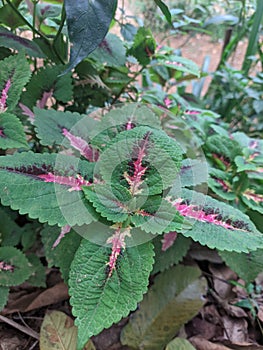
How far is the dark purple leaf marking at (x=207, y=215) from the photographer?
508 millimetres

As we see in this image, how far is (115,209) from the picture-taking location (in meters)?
0.47

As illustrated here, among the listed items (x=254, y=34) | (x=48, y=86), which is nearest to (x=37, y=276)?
(x=48, y=86)

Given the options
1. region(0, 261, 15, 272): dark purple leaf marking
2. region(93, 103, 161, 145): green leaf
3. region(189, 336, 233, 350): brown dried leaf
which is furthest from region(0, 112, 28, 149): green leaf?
region(189, 336, 233, 350): brown dried leaf

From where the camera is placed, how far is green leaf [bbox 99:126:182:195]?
0.48 metres

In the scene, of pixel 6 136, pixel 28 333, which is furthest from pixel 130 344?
pixel 6 136

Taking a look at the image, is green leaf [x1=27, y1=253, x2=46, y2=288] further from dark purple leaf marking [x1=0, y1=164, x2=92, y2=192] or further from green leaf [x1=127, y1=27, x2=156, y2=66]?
green leaf [x1=127, y1=27, x2=156, y2=66]

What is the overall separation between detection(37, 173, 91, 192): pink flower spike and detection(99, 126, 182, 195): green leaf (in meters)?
0.04

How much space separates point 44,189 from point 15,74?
221 mm

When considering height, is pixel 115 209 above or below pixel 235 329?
above

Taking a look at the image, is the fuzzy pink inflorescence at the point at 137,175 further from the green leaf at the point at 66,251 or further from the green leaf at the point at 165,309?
the green leaf at the point at 165,309

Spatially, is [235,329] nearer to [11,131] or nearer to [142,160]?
[142,160]

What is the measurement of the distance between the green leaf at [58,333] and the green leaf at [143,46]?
0.51m

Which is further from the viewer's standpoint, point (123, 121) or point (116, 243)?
point (123, 121)

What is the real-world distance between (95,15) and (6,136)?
8.1 inches
